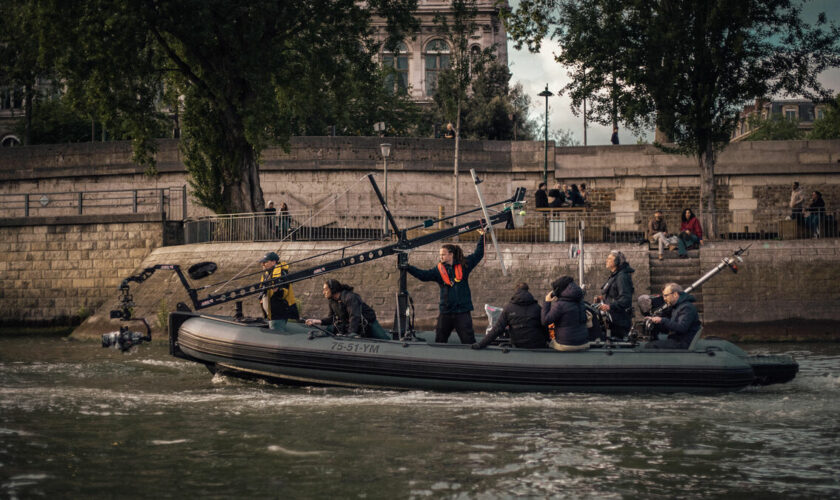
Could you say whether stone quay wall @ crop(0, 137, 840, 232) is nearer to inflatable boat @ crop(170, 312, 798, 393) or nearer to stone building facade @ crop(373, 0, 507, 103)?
inflatable boat @ crop(170, 312, 798, 393)

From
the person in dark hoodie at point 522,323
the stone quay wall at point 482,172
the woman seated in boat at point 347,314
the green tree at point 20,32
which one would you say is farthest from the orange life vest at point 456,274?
the stone quay wall at point 482,172

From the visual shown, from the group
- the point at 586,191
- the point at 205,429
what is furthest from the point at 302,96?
the point at 205,429

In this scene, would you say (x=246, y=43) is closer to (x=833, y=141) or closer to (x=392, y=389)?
(x=392, y=389)

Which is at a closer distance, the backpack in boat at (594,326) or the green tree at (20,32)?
the backpack in boat at (594,326)

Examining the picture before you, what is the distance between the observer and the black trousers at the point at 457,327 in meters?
13.7

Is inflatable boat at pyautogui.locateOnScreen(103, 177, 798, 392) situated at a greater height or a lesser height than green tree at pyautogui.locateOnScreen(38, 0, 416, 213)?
lesser

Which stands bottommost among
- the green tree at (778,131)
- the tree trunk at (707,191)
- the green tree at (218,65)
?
the tree trunk at (707,191)

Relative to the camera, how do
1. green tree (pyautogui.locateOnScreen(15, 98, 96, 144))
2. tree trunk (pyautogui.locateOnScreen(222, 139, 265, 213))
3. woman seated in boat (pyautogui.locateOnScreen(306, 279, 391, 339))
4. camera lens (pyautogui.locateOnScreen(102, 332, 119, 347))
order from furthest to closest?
green tree (pyautogui.locateOnScreen(15, 98, 96, 144)), tree trunk (pyautogui.locateOnScreen(222, 139, 265, 213)), camera lens (pyautogui.locateOnScreen(102, 332, 119, 347)), woman seated in boat (pyautogui.locateOnScreen(306, 279, 391, 339))

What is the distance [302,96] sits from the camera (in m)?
27.4

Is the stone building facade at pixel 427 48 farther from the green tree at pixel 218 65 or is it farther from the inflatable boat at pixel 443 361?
the inflatable boat at pixel 443 361

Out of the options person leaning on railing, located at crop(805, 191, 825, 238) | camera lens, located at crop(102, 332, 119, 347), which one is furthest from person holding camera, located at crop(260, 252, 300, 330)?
person leaning on railing, located at crop(805, 191, 825, 238)

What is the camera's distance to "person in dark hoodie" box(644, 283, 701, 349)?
13.0 m

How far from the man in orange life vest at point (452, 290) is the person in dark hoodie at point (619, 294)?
195 centimetres

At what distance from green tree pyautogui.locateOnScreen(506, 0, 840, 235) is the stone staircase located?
231 centimetres
